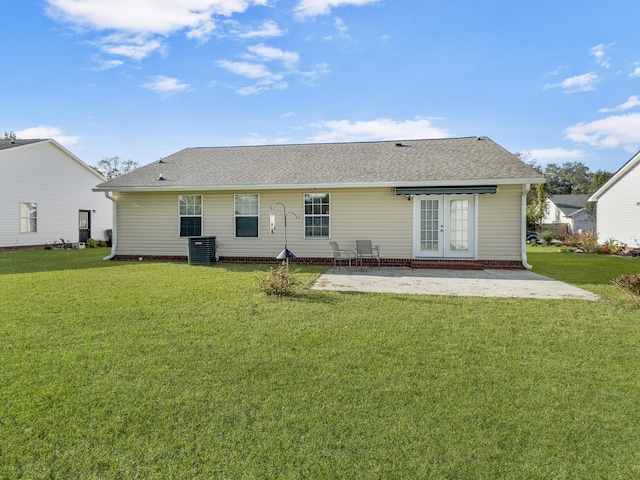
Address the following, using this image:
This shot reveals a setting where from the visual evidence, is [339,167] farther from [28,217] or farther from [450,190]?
[28,217]

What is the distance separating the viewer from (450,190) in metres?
11.1

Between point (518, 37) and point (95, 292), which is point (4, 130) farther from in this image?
point (518, 37)

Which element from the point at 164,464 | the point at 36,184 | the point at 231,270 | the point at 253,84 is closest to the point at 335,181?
the point at 231,270

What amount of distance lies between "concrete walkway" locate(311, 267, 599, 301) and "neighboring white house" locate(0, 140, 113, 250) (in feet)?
55.0

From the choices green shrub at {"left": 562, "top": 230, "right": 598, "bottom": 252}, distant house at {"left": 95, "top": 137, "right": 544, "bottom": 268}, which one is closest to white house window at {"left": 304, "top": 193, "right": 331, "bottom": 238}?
distant house at {"left": 95, "top": 137, "right": 544, "bottom": 268}

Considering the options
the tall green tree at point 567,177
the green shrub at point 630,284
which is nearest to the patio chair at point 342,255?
the green shrub at point 630,284

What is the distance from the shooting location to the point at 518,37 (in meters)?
12.0

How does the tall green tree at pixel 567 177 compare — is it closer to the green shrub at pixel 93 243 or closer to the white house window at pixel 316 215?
the white house window at pixel 316 215

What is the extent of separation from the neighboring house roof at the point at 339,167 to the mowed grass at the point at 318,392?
6309 mm

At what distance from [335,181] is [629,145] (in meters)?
28.8

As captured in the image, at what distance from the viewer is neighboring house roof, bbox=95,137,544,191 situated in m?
11.5

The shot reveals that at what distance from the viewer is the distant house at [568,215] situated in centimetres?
3594

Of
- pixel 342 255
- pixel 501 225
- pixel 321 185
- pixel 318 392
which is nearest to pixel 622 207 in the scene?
pixel 501 225

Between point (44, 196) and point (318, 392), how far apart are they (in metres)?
22.0
